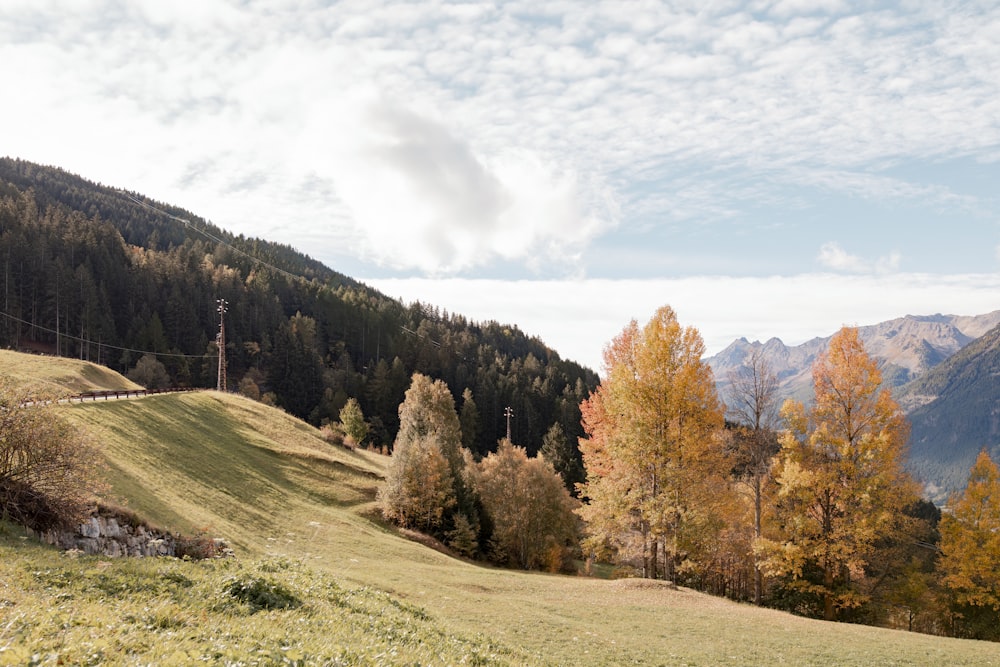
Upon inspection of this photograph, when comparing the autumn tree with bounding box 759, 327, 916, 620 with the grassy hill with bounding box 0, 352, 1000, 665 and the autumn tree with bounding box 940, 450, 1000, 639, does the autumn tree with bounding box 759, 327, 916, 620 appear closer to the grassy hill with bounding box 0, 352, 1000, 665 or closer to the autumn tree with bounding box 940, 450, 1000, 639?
the grassy hill with bounding box 0, 352, 1000, 665

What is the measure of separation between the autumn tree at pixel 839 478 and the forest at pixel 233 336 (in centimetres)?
10394

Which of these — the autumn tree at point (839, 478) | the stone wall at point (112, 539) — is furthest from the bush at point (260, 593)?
the autumn tree at point (839, 478)

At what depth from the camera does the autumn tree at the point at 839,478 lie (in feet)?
107

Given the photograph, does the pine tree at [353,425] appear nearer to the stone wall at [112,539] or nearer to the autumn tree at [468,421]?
the autumn tree at [468,421]

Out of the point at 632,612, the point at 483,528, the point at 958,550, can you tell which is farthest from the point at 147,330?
the point at 958,550

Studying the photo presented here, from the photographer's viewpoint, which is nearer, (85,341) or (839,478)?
(839,478)

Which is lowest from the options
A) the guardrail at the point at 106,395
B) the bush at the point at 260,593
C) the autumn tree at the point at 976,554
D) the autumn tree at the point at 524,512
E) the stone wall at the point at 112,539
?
the autumn tree at the point at 524,512

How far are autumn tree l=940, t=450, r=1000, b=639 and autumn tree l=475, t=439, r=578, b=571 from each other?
36.6m

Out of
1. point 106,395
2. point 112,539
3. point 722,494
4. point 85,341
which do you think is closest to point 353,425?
point 106,395

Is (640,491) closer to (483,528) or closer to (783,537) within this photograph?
(783,537)

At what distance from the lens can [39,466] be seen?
1783cm

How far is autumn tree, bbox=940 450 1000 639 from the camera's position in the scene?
120 ft

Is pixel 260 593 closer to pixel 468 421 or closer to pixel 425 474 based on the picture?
pixel 425 474

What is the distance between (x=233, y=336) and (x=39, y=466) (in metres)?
155
